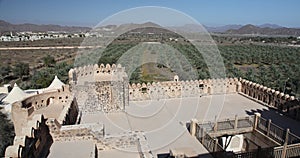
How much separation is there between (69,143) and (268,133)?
458 centimetres

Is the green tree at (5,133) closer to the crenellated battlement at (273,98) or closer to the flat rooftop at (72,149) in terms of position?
the flat rooftop at (72,149)

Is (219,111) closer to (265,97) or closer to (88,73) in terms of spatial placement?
(265,97)

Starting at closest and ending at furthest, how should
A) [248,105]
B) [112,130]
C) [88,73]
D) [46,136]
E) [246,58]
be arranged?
[46,136]
[112,130]
[248,105]
[88,73]
[246,58]

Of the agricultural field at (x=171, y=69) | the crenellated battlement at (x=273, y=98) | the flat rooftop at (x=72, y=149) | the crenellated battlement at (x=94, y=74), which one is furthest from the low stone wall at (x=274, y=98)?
the agricultural field at (x=171, y=69)

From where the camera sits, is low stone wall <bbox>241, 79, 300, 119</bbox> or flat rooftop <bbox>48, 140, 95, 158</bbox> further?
low stone wall <bbox>241, 79, 300, 119</bbox>

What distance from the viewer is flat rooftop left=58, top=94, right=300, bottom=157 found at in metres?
6.03

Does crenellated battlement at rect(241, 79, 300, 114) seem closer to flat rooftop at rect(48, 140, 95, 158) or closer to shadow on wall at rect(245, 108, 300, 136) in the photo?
shadow on wall at rect(245, 108, 300, 136)

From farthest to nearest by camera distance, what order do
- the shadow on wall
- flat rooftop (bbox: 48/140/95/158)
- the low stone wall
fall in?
the low stone wall, the shadow on wall, flat rooftop (bbox: 48/140/95/158)

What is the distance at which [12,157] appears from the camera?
360cm

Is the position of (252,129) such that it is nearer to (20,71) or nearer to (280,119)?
(280,119)

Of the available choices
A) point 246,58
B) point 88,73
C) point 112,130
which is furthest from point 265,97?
point 246,58

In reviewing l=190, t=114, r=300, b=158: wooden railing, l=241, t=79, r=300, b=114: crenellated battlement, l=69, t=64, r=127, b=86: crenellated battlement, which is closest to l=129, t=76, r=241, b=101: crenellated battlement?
l=241, t=79, r=300, b=114: crenellated battlement

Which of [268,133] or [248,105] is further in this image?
[248,105]

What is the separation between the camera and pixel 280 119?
7.41 m
